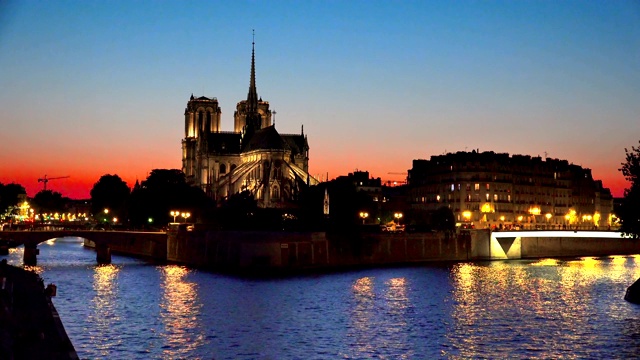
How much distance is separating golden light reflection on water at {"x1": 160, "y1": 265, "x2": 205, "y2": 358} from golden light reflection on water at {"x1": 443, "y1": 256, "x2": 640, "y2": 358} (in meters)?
10.3

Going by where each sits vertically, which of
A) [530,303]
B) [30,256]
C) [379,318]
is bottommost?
[379,318]

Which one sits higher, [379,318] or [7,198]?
[7,198]

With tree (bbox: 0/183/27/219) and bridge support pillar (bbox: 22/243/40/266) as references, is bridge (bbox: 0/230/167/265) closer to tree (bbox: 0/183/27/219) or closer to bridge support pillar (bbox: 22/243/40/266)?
bridge support pillar (bbox: 22/243/40/266)

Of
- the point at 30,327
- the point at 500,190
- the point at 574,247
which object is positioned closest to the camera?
the point at 30,327

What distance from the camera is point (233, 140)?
5851 inches

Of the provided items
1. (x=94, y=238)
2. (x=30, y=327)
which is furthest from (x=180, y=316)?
(x=94, y=238)

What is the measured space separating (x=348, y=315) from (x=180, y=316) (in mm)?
8086

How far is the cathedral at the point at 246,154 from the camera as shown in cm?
12531

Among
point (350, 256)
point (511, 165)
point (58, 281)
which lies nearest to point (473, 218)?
point (511, 165)

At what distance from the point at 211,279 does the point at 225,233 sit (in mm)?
11803

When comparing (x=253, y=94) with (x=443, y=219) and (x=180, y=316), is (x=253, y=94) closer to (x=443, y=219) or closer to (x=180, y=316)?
(x=443, y=219)

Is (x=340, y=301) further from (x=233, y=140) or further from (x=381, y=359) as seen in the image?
(x=233, y=140)

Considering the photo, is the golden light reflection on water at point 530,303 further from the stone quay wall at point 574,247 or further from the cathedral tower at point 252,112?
the cathedral tower at point 252,112

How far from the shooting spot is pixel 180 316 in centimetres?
4194
